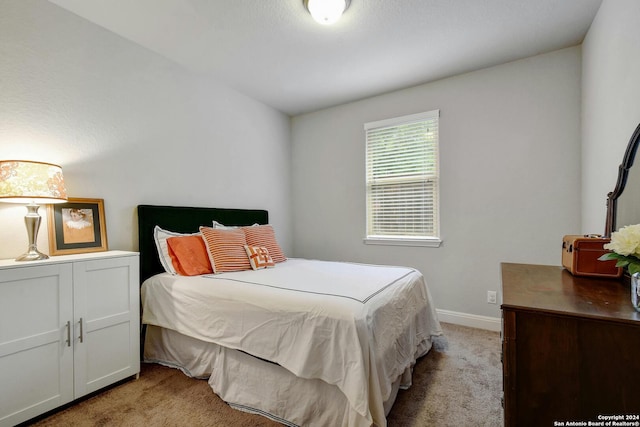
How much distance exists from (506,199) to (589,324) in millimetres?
2253

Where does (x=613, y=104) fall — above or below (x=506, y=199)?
above

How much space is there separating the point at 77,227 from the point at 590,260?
312 cm

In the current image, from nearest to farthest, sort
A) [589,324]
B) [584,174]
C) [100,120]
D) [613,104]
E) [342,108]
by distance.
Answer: [589,324], [613,104], [100,120], [584,174], [342,108]

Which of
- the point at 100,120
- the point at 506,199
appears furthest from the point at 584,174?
the point at 100,120

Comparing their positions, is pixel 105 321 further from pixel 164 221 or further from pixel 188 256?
pixel 164 221

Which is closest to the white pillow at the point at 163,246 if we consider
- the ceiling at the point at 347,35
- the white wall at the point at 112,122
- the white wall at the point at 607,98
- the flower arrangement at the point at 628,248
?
the white wall at the point at 112,122

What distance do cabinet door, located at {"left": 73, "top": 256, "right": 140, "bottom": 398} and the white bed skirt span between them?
1.01 ft

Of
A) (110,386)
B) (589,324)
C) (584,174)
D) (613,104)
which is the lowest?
(110,386)

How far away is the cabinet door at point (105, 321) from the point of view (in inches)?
71.1

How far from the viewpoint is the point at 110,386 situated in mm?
1976

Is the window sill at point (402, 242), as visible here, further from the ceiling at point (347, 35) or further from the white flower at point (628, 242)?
the white flower at point (628, 242)

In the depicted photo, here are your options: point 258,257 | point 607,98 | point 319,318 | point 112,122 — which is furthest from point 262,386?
point 607,98

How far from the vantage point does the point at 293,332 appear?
1.60m

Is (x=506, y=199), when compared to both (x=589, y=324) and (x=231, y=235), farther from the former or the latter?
(x=231, y=235)
